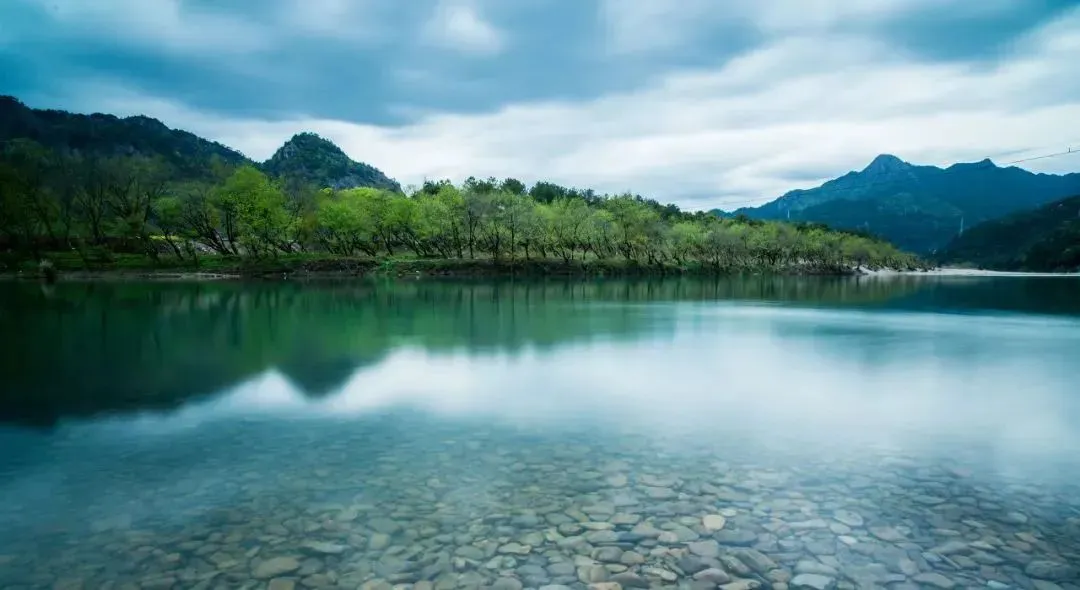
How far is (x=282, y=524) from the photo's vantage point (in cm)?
767

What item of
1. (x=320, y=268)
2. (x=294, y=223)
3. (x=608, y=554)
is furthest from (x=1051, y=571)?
(x=294, y=223)

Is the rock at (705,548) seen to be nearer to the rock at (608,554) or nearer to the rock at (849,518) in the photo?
the rock at (608,554)

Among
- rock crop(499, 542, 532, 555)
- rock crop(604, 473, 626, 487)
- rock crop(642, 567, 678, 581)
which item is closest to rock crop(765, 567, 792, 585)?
rock crop(642, 567, 678, 581)

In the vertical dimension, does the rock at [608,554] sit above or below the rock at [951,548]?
above

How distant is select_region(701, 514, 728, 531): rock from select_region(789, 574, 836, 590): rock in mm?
1264

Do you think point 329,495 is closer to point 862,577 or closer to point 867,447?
point 862,577

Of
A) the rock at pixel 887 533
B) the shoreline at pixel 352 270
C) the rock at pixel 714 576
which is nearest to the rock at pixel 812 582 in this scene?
the rock at pixel 714 576

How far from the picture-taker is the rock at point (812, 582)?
629 cm

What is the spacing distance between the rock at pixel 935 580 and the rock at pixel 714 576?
1999 millimetres

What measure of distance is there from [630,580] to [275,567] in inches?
147

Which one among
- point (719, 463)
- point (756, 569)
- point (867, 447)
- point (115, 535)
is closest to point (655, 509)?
point (756, 569)

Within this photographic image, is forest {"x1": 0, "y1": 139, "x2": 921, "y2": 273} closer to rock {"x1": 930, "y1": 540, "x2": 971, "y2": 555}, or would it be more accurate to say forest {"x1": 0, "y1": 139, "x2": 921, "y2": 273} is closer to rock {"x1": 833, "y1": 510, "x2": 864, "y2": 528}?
rock {"x1": 833, "y1": 510, "x2": 864, "y2": 528}

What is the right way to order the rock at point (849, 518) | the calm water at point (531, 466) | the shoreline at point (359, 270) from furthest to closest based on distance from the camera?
the shoreline at point (359, 270), the rock at point (849, 518), the calm water at point (531, 466)

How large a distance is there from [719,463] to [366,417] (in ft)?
23.4
